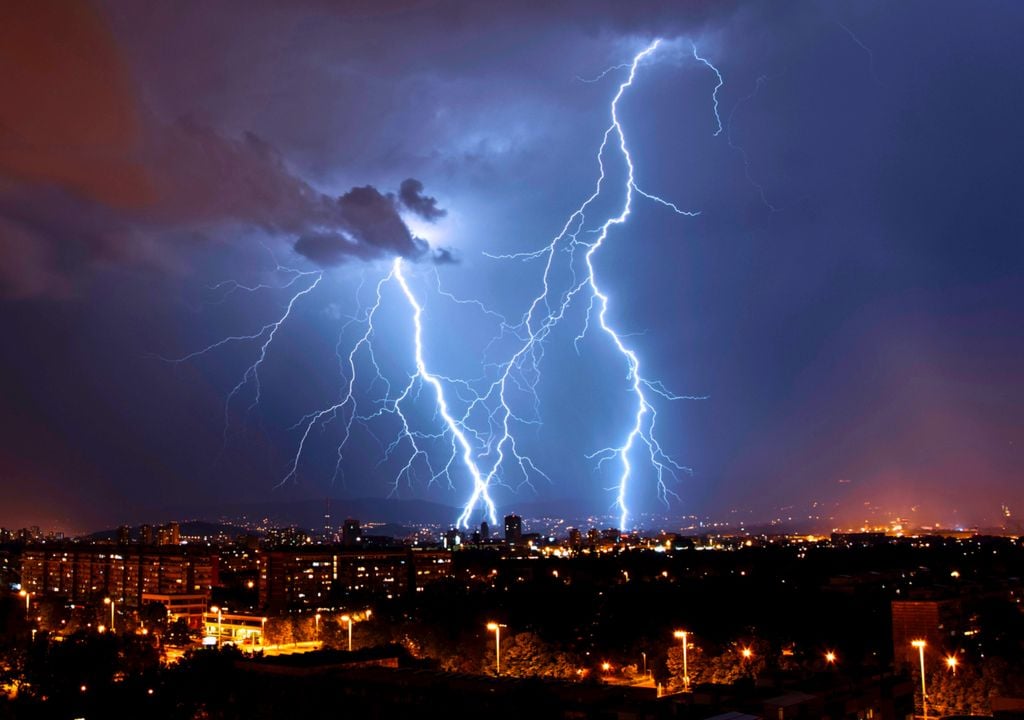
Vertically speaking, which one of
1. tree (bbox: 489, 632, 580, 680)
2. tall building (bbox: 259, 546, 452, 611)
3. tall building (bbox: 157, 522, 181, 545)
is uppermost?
tall building (bbox: 157, 522, 181, 545)

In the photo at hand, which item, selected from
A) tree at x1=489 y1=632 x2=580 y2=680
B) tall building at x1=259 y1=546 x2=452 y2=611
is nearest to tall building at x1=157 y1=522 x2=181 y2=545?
tall building at x1=259 y1=546 x2=452 y2=611

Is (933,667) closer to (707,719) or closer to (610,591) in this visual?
(707,719)

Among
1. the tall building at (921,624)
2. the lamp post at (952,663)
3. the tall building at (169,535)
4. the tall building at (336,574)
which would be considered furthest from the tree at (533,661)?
the tall building at (169,535)

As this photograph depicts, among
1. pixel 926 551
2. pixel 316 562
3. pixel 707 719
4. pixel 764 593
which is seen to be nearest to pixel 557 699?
pixel 707 719

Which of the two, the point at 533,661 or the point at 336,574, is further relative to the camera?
the point at 336,574

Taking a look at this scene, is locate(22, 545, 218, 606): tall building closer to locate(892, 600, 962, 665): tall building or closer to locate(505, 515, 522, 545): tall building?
locate(892, 600, 962, 665): tall building

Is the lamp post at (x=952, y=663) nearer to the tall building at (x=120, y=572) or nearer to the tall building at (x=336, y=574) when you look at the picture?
the tall building at (x=336, y=574)

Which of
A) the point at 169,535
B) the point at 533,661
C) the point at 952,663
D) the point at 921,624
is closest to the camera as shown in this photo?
the point at 952,663

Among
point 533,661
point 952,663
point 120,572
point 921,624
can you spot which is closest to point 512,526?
A: point 120,572

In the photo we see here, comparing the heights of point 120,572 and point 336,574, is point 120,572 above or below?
above

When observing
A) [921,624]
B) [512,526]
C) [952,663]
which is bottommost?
[952,663]

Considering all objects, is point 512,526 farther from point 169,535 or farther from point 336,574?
point 336,574
